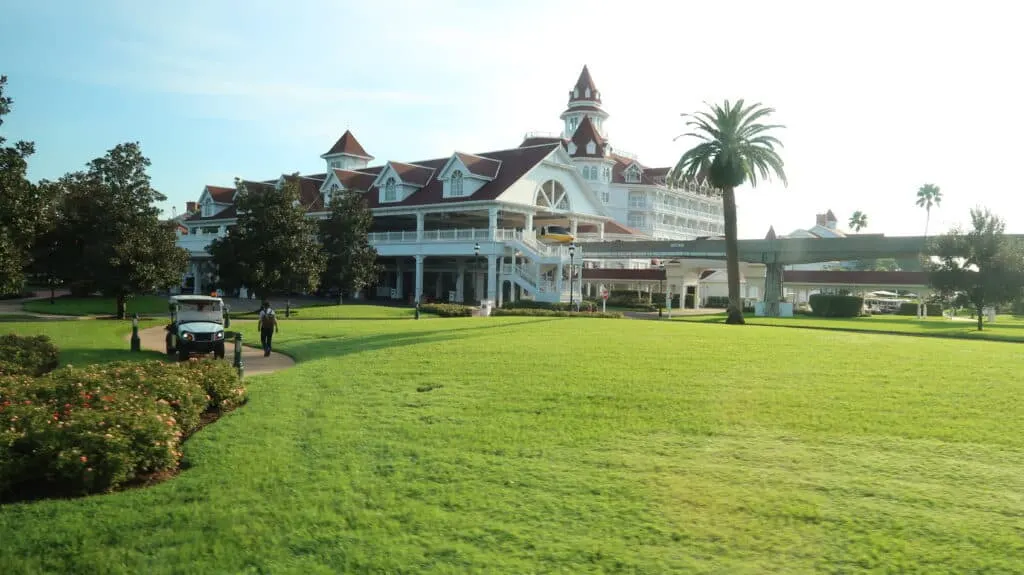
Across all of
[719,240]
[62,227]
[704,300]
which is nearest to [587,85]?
[704,300]

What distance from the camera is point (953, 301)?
40.4 meters

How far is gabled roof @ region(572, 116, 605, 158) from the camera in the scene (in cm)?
9006

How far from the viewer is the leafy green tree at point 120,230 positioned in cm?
3897

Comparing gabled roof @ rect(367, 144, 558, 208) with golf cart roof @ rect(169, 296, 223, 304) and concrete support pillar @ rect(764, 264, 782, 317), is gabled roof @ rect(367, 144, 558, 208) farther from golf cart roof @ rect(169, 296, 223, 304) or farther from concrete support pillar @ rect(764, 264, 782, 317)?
golf cart roof @ rect(169, 296, 223, 304)

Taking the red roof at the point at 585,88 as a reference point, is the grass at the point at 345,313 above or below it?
below

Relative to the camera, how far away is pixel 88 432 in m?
10.0

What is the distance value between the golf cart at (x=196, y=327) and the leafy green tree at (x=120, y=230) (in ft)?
58.7

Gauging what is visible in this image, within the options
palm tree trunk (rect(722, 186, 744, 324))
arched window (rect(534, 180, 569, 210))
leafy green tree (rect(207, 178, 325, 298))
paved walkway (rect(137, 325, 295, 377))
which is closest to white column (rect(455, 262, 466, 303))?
arched window (rect(534, 180, 569, 210))

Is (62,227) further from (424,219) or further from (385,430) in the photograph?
(385,430)

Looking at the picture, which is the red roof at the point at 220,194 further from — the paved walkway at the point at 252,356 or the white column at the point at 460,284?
the paved walkway at the point at 252,356

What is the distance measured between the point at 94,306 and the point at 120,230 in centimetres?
1742

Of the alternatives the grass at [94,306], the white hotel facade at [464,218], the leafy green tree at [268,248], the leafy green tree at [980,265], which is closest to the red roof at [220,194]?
the white hotel facade at [464,218]

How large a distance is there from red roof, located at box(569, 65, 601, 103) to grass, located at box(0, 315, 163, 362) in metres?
71.3

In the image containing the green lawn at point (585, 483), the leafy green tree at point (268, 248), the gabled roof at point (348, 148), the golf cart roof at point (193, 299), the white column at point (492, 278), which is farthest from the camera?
the gabled roof at point (348, 148)
